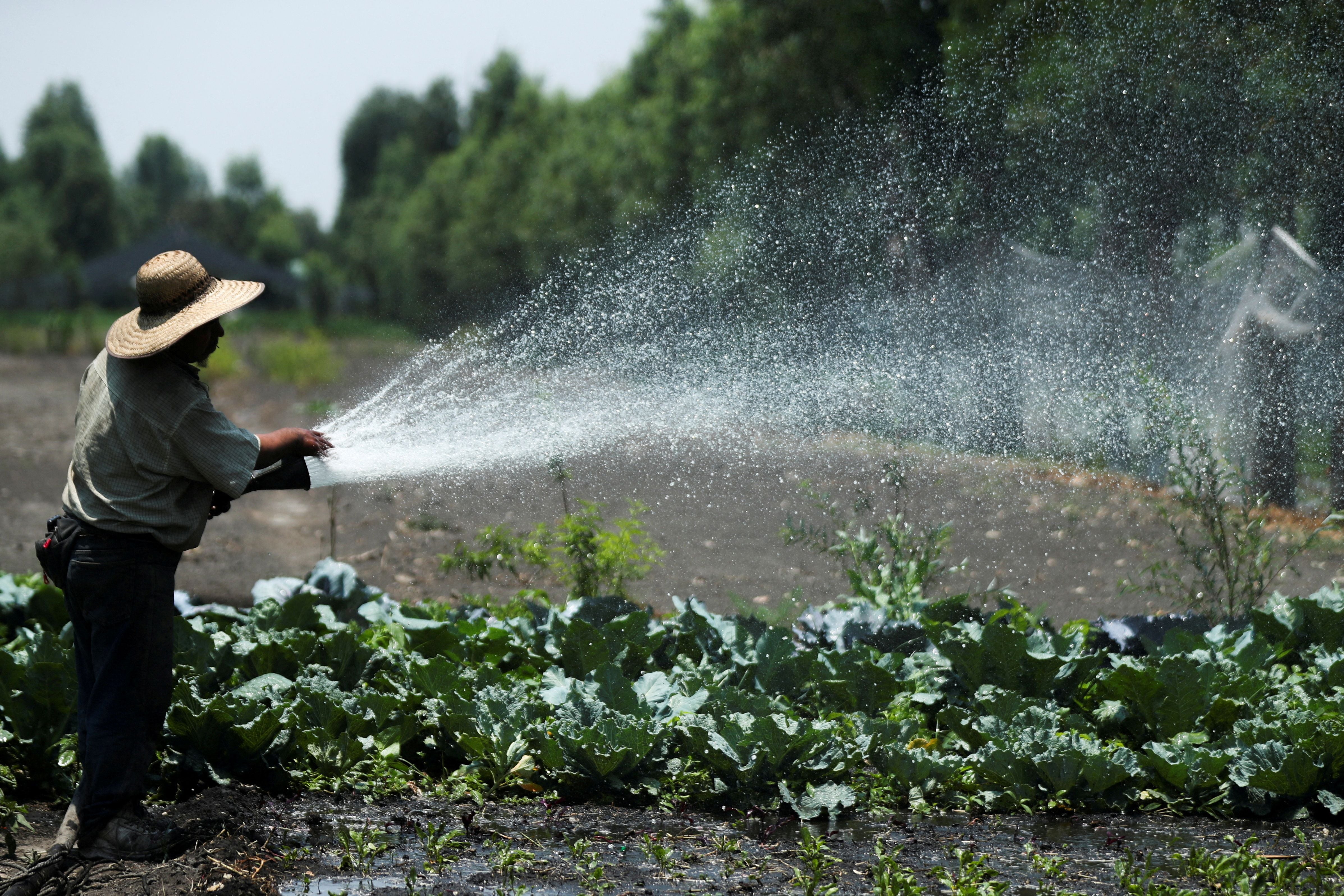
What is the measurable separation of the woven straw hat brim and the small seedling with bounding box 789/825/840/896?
2.08 m

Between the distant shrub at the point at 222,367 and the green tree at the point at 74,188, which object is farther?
the green tree at the point at 74,188

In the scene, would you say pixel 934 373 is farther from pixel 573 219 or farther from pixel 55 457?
pixel 573 219

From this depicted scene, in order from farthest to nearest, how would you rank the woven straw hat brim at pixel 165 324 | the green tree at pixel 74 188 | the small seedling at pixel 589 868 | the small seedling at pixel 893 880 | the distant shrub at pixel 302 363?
1. the green tree at pixel 74 188
2. the distant shrub at pixel 302 363
3. the woven straw hat brim at pixel 165 324
4. the small seedling at pixel 589 868
5. the small seedling at pixel 893 880

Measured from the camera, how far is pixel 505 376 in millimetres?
6406

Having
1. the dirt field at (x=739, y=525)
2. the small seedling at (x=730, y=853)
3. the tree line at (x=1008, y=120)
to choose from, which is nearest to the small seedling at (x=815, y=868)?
the small seedling at (x=730, y=853)

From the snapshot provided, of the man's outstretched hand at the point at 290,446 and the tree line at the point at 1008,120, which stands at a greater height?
the tree line at the point at 1008,120

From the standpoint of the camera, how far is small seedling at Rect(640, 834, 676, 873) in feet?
9.62

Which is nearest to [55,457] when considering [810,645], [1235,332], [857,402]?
[857,402]

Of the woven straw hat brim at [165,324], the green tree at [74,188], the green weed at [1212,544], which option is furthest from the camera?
the green tree at [74,188]

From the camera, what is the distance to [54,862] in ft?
9.58

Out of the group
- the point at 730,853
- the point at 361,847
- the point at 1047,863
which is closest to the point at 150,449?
the point at 361,847

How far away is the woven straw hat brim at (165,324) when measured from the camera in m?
2.92

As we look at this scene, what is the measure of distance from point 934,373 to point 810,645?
3.69 metres

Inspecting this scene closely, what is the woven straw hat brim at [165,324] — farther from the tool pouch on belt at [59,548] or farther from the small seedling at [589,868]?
the small seedling at [589,868]
